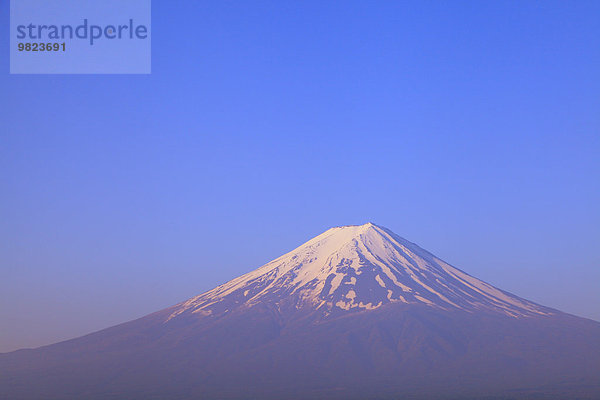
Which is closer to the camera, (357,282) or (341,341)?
(341,341)

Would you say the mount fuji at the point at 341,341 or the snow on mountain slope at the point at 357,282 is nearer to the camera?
the mount fuji at the point at 341,341

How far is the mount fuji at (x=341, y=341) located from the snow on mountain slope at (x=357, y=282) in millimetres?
236

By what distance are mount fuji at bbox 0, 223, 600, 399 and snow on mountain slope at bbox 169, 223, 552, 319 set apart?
9.3 inches

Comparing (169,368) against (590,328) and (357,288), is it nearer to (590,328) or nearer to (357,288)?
(357,288)

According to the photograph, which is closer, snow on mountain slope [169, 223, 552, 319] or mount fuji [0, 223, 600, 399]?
mount fuji [0, 223, 600, 399]

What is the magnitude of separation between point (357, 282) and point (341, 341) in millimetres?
10562

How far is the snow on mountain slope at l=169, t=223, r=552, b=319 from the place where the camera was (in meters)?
114

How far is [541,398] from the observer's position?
86.6 m

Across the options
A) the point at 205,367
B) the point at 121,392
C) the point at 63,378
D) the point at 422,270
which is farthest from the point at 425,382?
the point at 63,378

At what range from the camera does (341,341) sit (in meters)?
109

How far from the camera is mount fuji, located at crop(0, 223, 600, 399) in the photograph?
9962 centimetres

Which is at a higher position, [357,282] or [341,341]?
[357,282]

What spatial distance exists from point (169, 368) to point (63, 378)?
17.0 m

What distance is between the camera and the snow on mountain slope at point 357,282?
114062 mm
